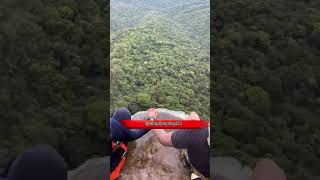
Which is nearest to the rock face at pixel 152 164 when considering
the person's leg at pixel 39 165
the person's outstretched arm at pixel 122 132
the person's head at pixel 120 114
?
the person's outstretched arm at pixel 122 132

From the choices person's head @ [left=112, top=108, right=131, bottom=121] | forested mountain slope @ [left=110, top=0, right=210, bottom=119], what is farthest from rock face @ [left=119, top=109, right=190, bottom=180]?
forested mountain slope @ [left=110, top=0, right=210, bottom=119]

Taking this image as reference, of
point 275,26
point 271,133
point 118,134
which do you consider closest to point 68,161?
point 118,134

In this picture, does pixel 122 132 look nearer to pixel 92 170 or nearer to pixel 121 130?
pixel 121 130

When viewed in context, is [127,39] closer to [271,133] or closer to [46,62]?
[46,62]

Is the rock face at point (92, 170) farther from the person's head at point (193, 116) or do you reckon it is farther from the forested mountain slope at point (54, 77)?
the person's head at point (193, 116)

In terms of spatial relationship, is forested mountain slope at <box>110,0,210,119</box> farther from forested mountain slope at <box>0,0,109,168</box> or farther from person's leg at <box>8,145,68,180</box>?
person's leg at <box>8,145,68,180</box>

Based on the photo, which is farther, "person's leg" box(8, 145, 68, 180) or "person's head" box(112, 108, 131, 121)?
"person's head" box(112, 108, 131, 121)
